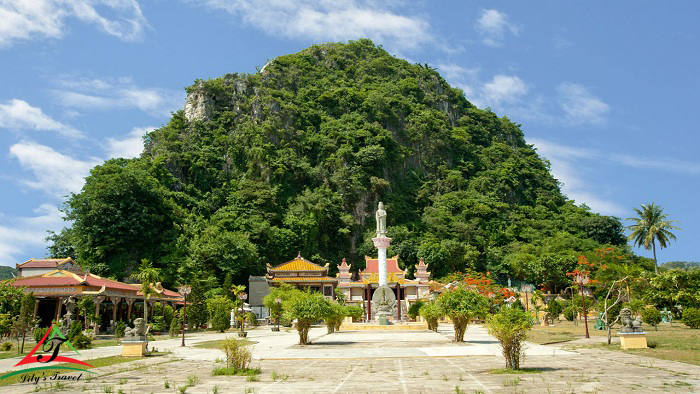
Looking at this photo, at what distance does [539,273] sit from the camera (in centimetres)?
5594

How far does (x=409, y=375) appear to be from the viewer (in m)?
11.1

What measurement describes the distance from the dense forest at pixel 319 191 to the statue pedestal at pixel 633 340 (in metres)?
39.8

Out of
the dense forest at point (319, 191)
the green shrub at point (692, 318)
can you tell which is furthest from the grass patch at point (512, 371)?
the dense forest at point (319, 191)

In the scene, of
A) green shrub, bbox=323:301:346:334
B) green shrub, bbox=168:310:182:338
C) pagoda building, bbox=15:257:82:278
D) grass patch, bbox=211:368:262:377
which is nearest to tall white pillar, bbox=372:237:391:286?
green shrub, bbox=323:301:346:334

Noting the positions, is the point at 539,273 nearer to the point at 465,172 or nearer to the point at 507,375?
the point at 465,172

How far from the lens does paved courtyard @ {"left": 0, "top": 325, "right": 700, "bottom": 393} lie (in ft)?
30.0

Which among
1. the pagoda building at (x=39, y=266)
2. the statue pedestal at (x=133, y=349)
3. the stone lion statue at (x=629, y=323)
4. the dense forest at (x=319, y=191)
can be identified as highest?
the dense forest at (x=319, y=191)

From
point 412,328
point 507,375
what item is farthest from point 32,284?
point 507,375

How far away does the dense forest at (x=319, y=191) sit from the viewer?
50.1 metres

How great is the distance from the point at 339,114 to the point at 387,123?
8.41 metres

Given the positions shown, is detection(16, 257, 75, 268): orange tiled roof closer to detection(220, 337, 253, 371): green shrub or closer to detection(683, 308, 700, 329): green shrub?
detection(220, 337, 253, 371): green shrub

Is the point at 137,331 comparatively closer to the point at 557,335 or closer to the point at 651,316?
the point at 557,335

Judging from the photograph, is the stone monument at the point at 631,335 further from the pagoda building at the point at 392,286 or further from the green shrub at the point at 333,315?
the pagoda building at the point at 392,286

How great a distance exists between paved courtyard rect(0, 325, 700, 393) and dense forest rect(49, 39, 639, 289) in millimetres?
35898
